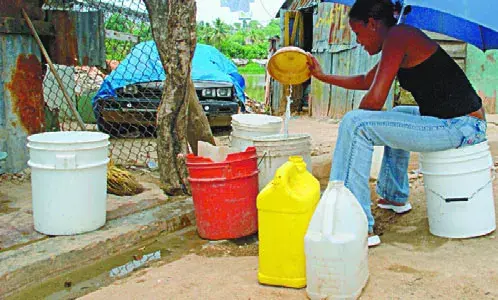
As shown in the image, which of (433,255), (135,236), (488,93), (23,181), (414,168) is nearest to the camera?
(433,255)

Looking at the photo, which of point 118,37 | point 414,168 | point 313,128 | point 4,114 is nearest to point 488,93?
point 313,128

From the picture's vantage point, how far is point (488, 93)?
10.0 metres

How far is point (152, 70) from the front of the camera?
770cm

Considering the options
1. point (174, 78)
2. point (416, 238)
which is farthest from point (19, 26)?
point (416, 238)

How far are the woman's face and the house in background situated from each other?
612 centimetres

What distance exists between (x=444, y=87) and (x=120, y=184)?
2.76 metres

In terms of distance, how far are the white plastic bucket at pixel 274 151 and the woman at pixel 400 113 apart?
2.15ft

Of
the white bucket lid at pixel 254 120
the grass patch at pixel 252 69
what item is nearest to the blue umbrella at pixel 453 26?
the white bucket lid at pixel 254 120

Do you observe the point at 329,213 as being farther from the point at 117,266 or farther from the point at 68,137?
the point at 68,137

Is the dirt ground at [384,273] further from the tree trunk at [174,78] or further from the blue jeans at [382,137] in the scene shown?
the tree trunk at [174,78]

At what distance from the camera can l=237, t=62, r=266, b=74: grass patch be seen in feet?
128

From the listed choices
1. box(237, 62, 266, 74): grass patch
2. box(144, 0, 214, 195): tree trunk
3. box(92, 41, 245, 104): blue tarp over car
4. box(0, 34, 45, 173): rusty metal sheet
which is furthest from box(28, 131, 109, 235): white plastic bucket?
box(237, 62, 266, 74): grass patch

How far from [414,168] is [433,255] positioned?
2.33 metres

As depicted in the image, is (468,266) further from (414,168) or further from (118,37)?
(118,37)
